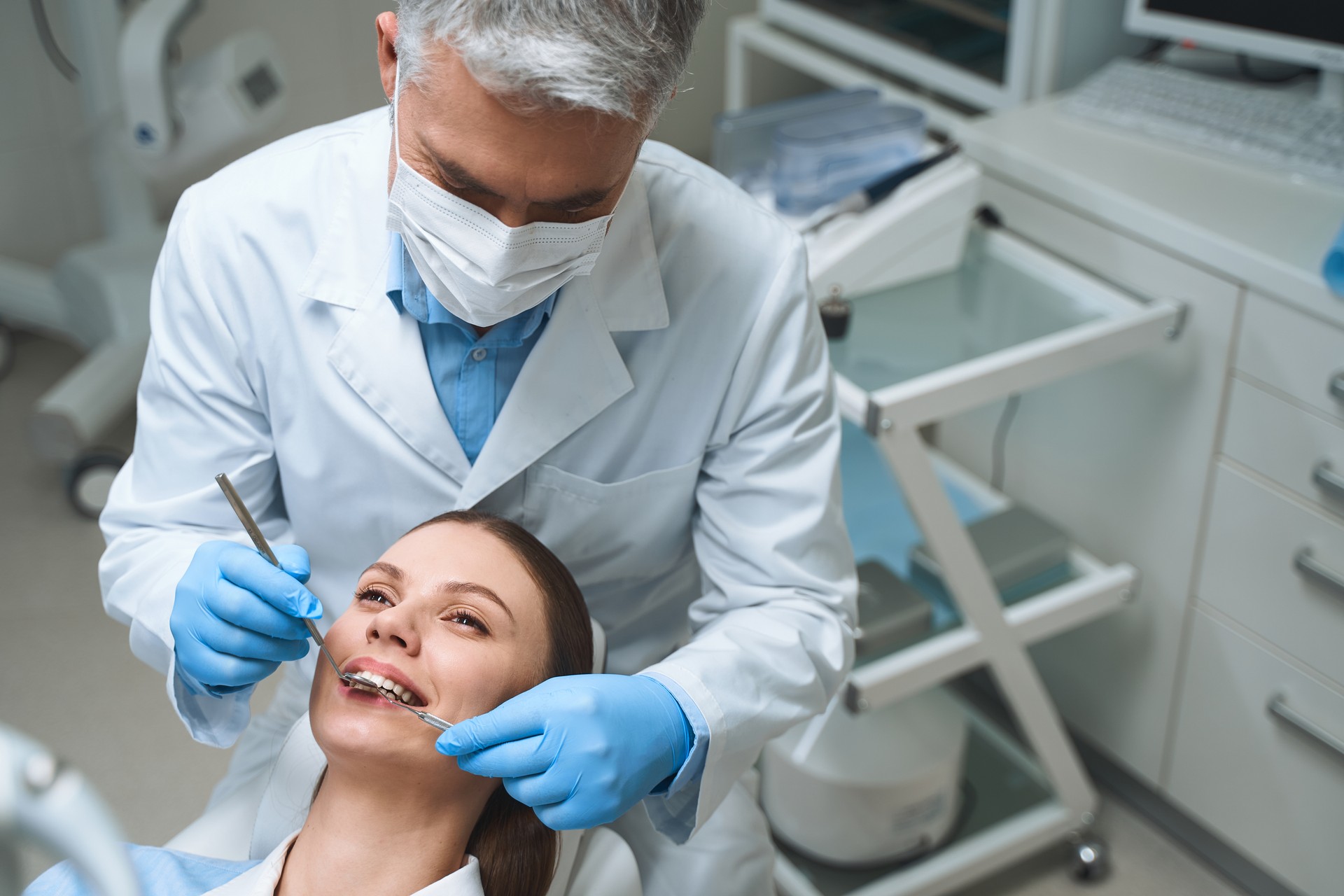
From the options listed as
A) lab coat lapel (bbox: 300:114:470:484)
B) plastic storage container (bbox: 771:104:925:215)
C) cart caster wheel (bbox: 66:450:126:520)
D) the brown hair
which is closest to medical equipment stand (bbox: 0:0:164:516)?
cart caster wheel (bbox: 66:450:126:520)

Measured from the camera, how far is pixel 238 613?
3.38 feet

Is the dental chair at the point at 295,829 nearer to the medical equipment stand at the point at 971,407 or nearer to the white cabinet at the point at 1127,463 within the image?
the medical equipment stand at the point at 971,407

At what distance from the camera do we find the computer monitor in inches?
69.8

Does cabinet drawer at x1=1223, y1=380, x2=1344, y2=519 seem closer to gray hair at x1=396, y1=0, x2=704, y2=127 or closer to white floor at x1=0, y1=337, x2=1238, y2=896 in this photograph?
white floor at x1=0, y1=337, x2=1238, y2=896

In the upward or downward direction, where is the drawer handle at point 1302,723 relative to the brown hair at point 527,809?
downward

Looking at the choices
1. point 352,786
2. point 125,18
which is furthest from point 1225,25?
point 125,18

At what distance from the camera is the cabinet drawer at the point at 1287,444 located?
161 cm

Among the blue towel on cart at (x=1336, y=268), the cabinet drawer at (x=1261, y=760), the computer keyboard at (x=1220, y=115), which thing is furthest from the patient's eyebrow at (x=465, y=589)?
the computer keyboard at (x=1220, y=115)

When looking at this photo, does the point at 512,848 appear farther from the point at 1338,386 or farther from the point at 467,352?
the point at 1338,386

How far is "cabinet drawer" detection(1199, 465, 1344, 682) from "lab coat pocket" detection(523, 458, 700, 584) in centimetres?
88

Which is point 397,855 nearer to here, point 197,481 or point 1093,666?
Result: point 197,481

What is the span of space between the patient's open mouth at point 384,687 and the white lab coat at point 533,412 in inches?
7.6

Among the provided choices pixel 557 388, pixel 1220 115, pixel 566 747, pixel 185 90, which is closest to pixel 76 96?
pixel 185 90

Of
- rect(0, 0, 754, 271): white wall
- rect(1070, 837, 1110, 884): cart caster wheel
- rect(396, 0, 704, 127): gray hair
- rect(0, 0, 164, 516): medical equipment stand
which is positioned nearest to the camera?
rect(396, 0, 704, 127): gray hair
